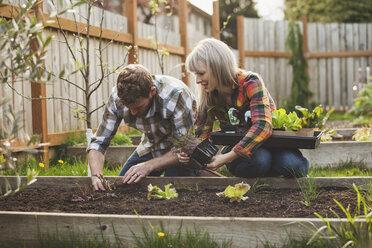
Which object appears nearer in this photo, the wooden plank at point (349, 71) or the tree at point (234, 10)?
the wooden plank at point (349, 71)

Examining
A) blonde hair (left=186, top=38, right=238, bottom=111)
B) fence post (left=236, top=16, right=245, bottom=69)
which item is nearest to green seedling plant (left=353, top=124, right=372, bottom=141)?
blonde hair (left=186, top=38, right=238, bottom=111)

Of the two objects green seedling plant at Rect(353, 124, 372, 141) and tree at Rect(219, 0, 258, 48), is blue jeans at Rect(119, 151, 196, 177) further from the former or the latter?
tree at Rect(219, 0, 258, 48)

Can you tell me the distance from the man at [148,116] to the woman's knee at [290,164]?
2.23 feet

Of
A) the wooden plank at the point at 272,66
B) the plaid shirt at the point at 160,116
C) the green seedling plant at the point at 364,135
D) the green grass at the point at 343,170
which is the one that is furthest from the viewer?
the wooden plank at the point at 272,66

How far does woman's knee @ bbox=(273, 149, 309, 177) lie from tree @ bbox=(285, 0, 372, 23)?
13014 millimetres

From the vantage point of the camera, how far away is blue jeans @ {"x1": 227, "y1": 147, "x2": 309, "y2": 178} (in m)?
2.93

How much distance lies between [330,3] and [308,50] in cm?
532

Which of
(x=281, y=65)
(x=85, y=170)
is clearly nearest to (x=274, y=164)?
(x=85, y=170)

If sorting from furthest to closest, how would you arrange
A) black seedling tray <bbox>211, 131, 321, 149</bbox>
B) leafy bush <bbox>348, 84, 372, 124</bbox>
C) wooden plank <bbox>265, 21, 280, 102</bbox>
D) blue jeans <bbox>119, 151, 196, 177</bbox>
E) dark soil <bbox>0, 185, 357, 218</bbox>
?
wooden plank <bbox>265, 21, 280, 102</bbox>, leafy bush <bbox>348, 84, 372, 124</bbox>, blue jeans <bbox>119, 151, 196, 177</bbox>, black seedling tray <bbox>211, 131, 321, 149</bbox>, dark soil <bbox>0, 185, 357, 218</bbox>

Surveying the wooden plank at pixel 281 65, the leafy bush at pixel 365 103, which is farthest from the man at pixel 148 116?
the wooden plank at pixel 281 65

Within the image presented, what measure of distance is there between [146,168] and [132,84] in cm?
60

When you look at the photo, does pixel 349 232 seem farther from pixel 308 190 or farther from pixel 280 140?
pixel 280 140

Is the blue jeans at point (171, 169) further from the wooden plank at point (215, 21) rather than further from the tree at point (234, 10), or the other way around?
the tree at point (234, 10)

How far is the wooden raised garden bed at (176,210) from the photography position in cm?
195
